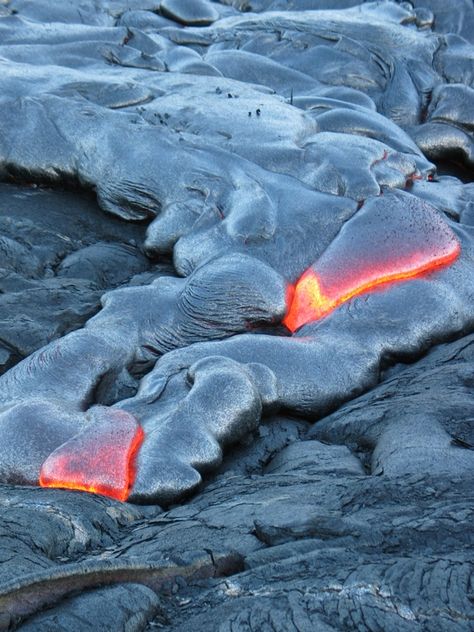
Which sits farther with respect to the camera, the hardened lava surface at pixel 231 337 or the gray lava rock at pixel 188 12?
the gray lava rock at pixel 188 12

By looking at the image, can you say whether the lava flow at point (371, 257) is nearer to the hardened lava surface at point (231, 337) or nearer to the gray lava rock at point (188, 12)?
the hardened lava surface at point (231, 337)

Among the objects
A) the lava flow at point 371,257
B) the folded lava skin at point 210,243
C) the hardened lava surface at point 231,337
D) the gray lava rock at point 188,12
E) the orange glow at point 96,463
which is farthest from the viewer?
→ the gray lava rock at point 188,12

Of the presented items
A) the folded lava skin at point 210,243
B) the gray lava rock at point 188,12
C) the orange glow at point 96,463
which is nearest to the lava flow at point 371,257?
the folded lava skin at point 210,243

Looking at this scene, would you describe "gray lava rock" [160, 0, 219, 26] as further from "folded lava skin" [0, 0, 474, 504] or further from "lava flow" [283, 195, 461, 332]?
"lava flow" [283, 195, 461, 332]

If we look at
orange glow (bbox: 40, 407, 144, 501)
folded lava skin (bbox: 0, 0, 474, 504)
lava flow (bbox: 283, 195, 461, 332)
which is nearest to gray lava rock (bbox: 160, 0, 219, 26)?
folded lava skin (bbox: 0, 0, 474, 504)

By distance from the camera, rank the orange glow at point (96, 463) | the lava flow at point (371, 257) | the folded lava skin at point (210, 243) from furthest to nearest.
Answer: the lava flow at point (371, 257) < the folded lava skin at point (210, 243) < the orange glow at point (96, 463)
